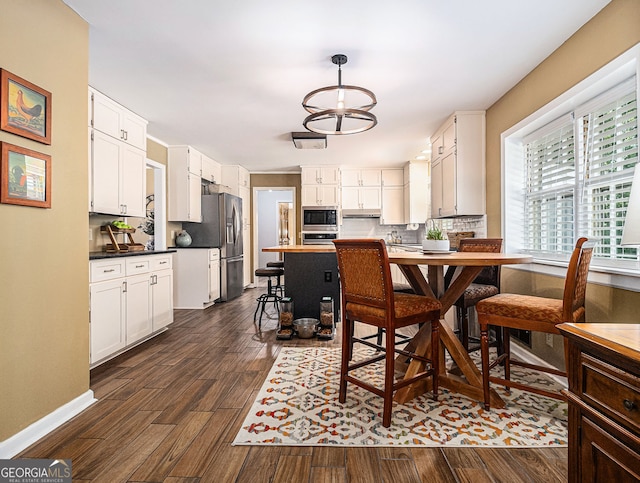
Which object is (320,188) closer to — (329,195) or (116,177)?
(329,195)

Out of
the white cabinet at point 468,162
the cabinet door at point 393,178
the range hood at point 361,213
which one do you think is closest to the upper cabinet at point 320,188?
the range hood at point 361,213

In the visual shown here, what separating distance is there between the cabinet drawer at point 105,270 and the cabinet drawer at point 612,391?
3007 mm

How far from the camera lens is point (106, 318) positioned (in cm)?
288

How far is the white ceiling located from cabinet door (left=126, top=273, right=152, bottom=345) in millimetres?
1784

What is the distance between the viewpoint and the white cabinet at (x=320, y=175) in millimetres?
6551

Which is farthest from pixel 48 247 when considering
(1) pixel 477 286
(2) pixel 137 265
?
(1) pixel 477 286

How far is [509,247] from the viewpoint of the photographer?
134 inches

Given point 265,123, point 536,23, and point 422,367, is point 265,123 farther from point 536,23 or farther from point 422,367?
point 422,367

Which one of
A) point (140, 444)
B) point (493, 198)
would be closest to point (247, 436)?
point (140, 444)

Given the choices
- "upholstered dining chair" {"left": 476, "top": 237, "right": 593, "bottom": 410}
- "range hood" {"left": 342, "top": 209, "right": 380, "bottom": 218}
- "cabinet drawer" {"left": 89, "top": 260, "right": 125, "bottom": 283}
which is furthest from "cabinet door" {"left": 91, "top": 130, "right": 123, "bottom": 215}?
"range hood" {"left": 342, "top": 209, "right": 380, "bottom": 218}

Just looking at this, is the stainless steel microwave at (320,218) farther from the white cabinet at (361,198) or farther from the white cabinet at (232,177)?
the white cabinet at (232,177)

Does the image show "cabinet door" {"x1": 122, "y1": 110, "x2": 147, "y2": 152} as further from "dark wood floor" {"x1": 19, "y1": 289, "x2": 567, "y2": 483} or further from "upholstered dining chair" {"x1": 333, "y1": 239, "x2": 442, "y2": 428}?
"upholstered dining chair" {"x1": 333, "y1": 239, "x2": 442, "y2": 428}

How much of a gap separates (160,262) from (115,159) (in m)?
1.13

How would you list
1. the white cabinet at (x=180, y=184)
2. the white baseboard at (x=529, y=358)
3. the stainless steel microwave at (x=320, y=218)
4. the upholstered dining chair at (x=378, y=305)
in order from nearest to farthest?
1. the upholstered dining chair at (x=378, y=305)
2. the white baseboard at (x=529, y=358)
3. the white cabinet at (x=180, y=184)
4. the stainless steel microwave at (x=320, y=218)
